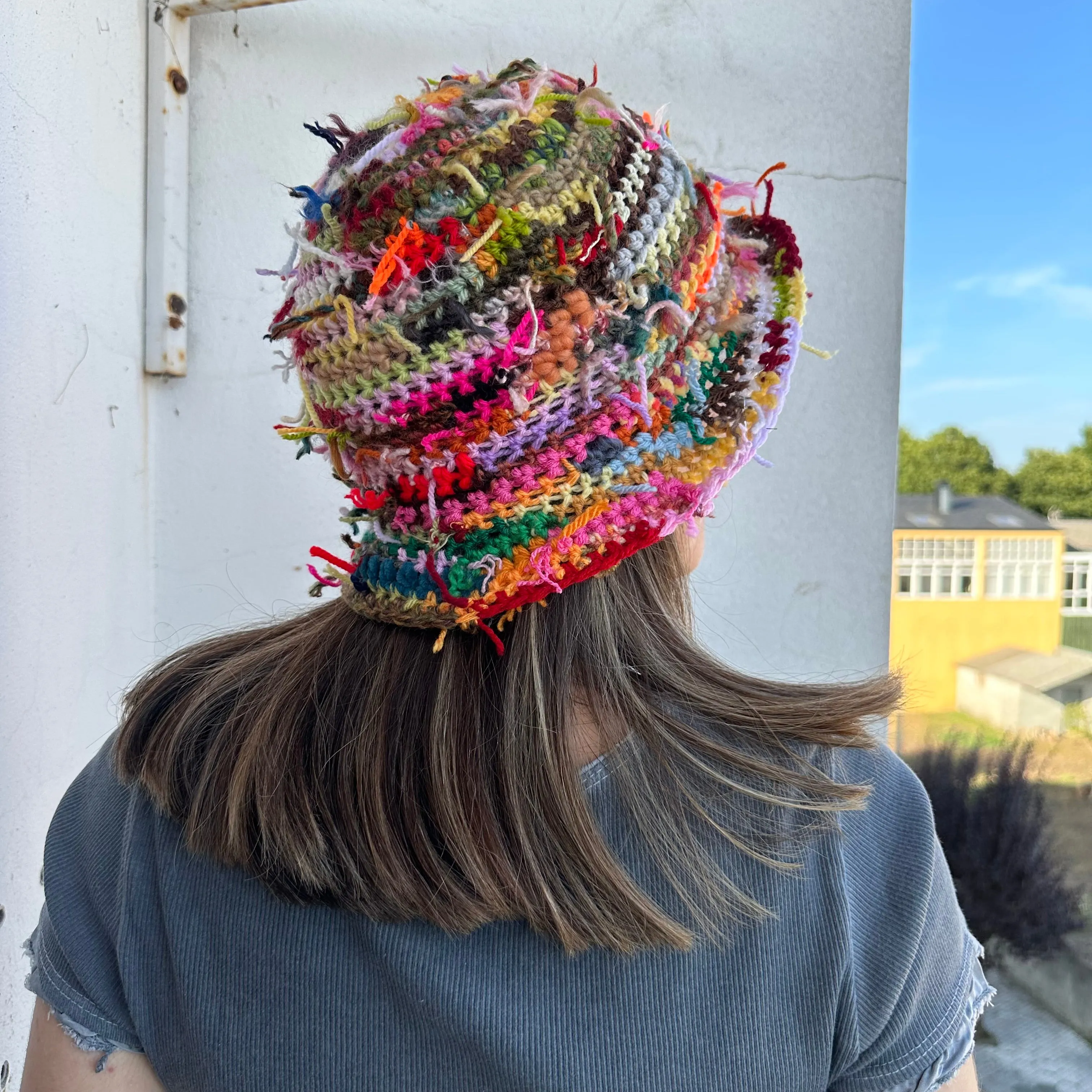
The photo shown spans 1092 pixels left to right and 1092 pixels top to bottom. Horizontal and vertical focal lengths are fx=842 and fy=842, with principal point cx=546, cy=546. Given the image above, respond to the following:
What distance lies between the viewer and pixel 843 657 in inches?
77.4

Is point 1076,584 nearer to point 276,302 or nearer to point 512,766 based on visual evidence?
point 512,766

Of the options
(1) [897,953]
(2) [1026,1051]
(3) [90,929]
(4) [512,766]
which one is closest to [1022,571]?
(2) [1026,1051]

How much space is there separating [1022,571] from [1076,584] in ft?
0.40

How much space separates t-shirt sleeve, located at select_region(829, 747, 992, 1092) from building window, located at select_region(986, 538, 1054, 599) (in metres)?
1.35

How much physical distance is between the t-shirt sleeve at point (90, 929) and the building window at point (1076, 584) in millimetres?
1996

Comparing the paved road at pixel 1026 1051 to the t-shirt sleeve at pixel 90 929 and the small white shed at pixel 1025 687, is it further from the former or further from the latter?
the t-shirt sleeve at pixel 90 929

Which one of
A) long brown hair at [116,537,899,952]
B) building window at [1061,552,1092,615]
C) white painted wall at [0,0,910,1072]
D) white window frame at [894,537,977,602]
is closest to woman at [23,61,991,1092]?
long brown hair at [116,537,899,952]

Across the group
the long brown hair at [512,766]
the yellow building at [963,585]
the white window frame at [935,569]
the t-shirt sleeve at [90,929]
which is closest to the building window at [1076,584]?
the yellow building at [963,585]

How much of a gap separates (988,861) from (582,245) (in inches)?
73.4

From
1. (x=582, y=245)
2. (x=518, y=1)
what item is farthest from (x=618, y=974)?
(x=518, y=1)

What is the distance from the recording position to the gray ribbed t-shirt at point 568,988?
0.75 m

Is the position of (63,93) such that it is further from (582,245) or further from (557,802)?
(557,802)

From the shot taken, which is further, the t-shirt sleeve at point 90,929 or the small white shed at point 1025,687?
the small white shed at point 1025,687

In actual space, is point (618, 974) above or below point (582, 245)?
below
